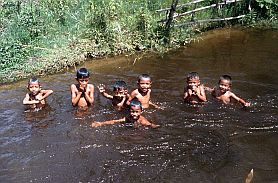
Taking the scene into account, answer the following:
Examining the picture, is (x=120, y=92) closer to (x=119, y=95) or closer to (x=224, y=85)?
(x=119, y=95)

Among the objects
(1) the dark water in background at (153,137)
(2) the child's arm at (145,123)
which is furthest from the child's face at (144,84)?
(2) the child's arm at (145,123)

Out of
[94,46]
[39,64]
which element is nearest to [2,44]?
[39,64]

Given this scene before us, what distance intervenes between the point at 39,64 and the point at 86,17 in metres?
1.92

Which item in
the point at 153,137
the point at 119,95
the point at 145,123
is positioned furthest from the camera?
the point at 119,95

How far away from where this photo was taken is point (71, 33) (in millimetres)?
10023

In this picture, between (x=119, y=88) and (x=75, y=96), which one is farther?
(x=75, y=96)

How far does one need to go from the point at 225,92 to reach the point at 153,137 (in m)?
1.86

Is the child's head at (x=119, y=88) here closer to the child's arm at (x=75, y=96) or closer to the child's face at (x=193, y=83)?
the child's arm at (x=75, y=96)

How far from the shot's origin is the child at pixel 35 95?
23.9ft

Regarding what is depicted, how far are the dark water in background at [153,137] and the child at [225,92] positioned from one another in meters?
0.15

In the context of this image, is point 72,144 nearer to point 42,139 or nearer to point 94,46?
point 42,139

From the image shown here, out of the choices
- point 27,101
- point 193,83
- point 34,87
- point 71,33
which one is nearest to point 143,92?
point 193,83

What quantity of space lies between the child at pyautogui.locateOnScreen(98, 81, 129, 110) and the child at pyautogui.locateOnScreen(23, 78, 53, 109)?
994 mm

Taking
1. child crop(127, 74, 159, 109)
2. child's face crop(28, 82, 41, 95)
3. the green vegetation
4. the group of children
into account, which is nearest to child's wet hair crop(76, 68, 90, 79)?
the group of children
